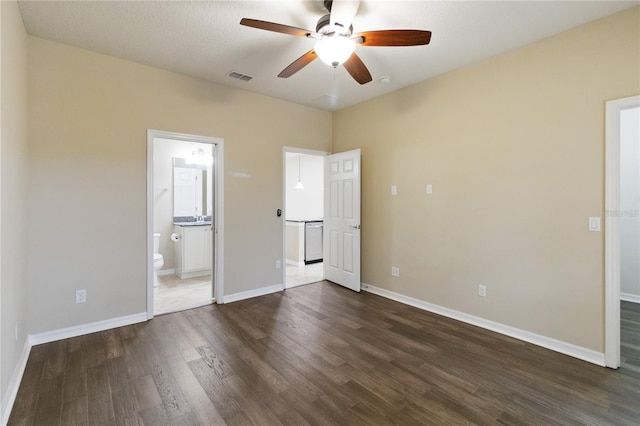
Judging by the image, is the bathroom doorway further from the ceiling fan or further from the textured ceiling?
the ceiling fan

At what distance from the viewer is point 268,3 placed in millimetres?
2227

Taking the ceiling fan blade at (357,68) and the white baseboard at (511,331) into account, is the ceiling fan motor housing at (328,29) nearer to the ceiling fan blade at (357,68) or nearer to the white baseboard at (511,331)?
the ceiling fan blade at (357,68)

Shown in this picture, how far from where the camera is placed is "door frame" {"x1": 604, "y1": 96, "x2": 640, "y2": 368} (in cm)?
235

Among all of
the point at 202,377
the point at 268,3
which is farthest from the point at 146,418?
the point at 268,3

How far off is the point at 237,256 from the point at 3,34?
2.87 metres

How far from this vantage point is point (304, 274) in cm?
540

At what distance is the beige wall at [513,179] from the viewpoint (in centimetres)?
246

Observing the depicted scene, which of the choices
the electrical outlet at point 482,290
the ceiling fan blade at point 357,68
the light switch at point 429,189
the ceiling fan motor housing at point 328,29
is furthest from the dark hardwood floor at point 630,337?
the ceiling fan motor housing at point 328,29

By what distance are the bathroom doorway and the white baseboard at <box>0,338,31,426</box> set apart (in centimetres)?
275

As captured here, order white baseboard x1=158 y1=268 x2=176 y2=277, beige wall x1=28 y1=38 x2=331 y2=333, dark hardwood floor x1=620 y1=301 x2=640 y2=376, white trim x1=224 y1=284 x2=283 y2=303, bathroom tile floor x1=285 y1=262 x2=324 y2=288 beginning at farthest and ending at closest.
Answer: white baseboard x1=158 y1=268 x2=176 y2=277 < bathroom tile floor x1=285 y1=262 x2=324 y2=288 < white trim x1=224 y1=284 x2=283 y2=303 < beige wall x1=28 y1=38 x2=331 y2=333 < dark hardwood floor x1=620 y1=301 x2=640 y2=376

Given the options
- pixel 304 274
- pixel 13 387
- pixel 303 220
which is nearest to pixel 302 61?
pixel 13 387

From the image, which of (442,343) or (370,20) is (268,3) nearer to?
(370,20)

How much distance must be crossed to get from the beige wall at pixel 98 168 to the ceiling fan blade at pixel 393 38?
2.35 m

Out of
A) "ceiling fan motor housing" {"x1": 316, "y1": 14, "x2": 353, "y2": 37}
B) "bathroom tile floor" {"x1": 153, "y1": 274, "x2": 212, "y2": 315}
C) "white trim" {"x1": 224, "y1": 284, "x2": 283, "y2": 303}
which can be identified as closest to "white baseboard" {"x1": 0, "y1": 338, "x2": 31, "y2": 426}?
"bathroom tile floor" {"x1": 153, "y1": 274, "x2": 212, "y2": 315}
